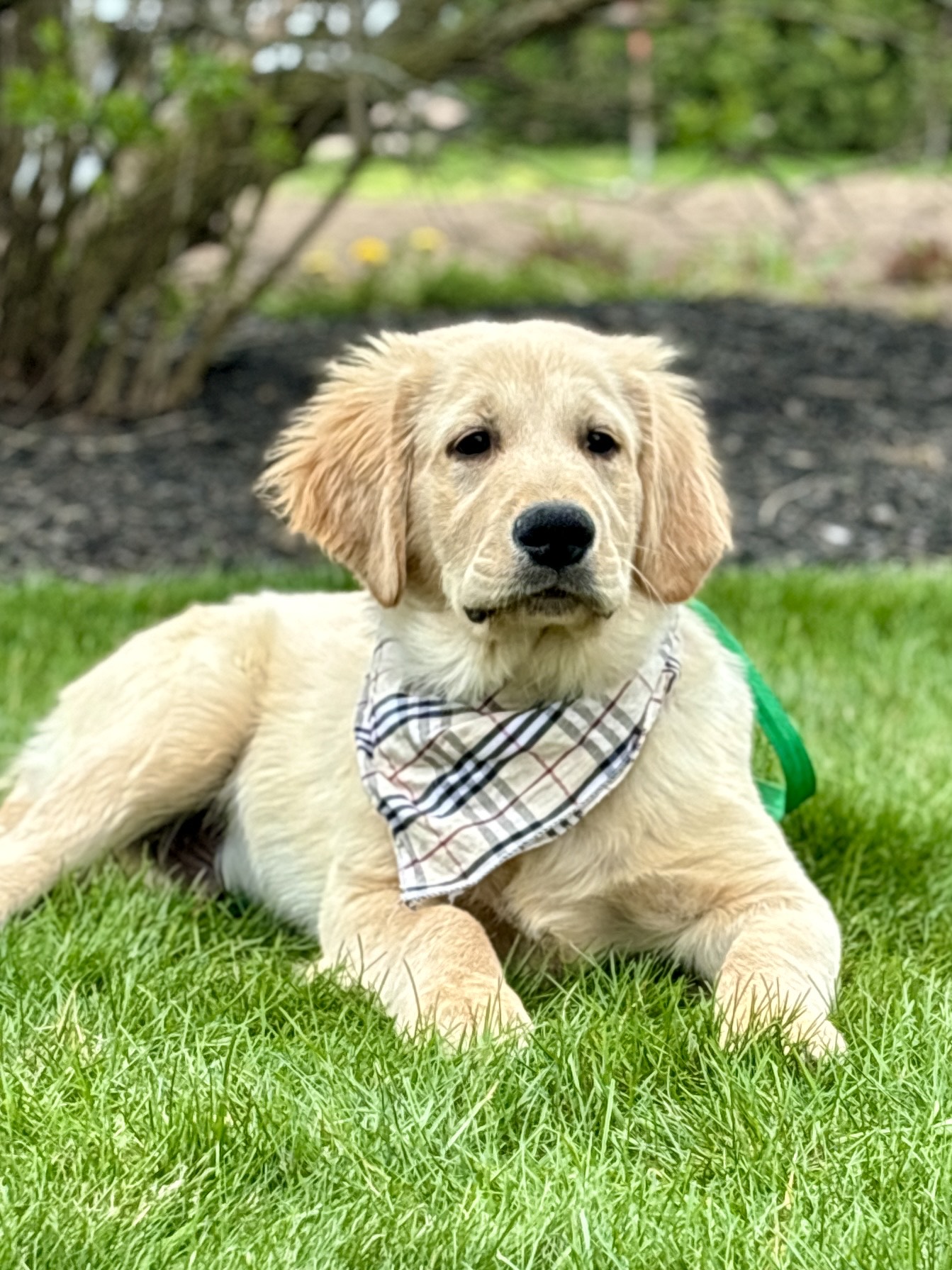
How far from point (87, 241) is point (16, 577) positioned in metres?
2.09

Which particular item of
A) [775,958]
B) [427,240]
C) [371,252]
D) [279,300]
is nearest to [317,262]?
[371,252]

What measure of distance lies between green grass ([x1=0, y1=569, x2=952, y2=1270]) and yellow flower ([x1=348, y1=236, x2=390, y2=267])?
877 centimetres

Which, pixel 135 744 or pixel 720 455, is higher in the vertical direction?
pixel 135 744

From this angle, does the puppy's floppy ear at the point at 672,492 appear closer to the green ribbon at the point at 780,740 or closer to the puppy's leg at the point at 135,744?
the green ribbon at the point at 780,740

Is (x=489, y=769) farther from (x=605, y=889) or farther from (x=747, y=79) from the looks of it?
(x=747, y=79)

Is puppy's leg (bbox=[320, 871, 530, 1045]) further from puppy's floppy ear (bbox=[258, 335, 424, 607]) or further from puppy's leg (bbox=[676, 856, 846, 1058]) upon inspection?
puppy's floppy ear (bbox=[258, 335, 424, 607])

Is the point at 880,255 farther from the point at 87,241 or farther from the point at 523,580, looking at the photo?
the point at 523,580

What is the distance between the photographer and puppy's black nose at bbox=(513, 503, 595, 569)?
2689 millimetres

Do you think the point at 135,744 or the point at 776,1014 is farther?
the point at 135,744

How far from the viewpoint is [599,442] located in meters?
3.00

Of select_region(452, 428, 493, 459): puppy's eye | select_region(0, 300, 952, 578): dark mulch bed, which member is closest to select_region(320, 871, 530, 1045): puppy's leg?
select_region(452, 428, 493, 459): puppy's eye

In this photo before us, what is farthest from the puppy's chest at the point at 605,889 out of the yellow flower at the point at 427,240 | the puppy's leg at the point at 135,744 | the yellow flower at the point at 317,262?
the yellow flower at the point at 427,240

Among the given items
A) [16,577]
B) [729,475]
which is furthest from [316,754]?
[729,475]

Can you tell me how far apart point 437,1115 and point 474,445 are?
3.95 feet
